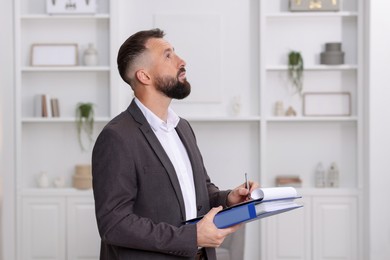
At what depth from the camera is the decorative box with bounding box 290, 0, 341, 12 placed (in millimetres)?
5887

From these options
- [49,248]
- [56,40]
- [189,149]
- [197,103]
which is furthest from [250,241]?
[189,149]

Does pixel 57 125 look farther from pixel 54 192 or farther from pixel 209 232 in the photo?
pixel 209 232

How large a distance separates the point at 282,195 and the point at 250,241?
3.67m

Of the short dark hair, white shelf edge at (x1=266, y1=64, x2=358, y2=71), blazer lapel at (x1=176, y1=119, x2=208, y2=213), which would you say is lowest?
blazer lapel at (x1=176, y1=119, x2=208, y2=213)

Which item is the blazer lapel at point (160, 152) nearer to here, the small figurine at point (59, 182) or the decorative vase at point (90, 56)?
the decorative vase at point (90, 56)

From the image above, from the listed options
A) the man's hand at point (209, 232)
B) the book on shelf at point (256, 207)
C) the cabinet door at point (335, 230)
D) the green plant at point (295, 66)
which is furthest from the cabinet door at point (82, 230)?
the man's hand at point (209, 232)

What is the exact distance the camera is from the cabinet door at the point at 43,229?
5934 mm

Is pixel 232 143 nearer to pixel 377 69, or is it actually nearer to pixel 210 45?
pixel 210 45

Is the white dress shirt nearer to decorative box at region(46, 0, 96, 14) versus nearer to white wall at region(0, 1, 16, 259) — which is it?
decorative box at region(46, 0, 96, 14)

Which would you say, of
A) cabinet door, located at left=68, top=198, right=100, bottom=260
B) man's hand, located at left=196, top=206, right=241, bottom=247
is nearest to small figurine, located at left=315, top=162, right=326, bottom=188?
cabinet door, located at left=68, top=198, right=100, bottom=260

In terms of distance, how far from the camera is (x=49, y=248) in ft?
19.6

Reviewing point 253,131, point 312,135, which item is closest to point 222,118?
point 253,131

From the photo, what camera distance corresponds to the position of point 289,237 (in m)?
5.95

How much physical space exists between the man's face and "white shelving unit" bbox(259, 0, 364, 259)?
328cm
